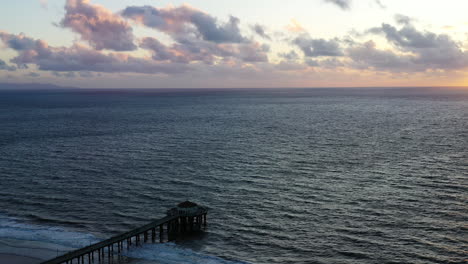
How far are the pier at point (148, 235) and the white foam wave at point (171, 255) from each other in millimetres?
1311

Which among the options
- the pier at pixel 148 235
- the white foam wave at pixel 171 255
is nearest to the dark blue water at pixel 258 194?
the white foam wave at pixel 171 255

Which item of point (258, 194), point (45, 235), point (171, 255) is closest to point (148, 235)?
point (171, 255)

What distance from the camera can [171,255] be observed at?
37.8 meters

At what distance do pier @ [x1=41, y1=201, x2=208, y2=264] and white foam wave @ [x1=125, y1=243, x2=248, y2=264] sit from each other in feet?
4.30

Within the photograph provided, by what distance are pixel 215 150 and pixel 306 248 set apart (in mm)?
49330

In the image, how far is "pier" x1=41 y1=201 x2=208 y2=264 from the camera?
116ft

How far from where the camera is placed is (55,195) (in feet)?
182

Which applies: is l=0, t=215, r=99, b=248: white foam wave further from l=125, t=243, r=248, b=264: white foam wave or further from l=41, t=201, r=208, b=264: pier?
l=125, t=243, r=248, b=264: white foam wave

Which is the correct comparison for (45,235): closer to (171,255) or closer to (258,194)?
(171,255)

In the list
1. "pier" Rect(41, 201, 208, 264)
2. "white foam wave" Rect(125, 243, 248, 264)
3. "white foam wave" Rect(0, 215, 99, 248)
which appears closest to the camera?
"pier" Rect(41, 201, 208, 264)

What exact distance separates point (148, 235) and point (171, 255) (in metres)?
6.48

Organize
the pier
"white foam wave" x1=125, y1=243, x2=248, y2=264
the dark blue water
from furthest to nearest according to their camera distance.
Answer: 1. the dark blue water
2. "white foam wave" x1=125, y1=243, x2=248, y2=264
3. the pier

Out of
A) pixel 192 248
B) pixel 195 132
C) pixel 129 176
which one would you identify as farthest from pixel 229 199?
pixel 195 132

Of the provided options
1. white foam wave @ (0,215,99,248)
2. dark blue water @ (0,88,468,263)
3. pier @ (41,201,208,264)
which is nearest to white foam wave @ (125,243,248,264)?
dark blue water @ (0,88,468,263)
